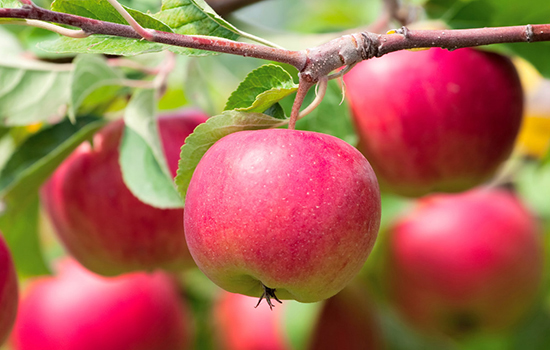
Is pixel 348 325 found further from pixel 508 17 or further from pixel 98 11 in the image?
pixel 98 11

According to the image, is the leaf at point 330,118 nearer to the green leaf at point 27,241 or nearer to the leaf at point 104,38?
the leaf at point 104,38

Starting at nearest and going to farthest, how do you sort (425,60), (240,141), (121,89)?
(240,141), (425,60), (121,89)

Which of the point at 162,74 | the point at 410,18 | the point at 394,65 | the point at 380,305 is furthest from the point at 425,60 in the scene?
the point at 380,305

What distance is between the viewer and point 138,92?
0.86 metres

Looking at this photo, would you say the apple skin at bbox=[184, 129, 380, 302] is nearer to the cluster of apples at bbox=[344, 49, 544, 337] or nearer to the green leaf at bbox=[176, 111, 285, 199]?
the green leaf at bbox=[176, 111, 285, 199]

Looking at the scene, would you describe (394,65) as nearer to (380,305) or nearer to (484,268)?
(484,268)

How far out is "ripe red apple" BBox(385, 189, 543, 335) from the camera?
1.33 meters

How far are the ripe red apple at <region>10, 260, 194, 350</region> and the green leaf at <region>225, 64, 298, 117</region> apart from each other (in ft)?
2.47

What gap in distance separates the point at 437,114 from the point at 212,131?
0.44 meters

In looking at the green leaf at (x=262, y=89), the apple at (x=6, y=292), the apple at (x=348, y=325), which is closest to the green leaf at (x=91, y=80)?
the apple at (x=6, y=292)

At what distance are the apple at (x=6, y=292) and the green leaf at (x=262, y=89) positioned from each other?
0.34 meters

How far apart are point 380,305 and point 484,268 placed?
397 mm

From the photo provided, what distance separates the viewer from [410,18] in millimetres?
1103

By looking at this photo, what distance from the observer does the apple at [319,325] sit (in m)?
1.34
